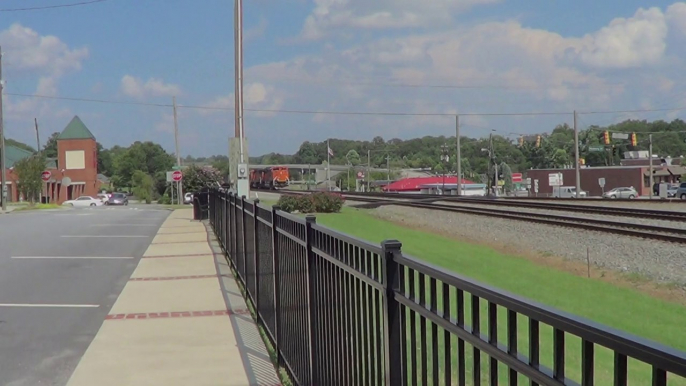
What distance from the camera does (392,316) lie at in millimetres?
3730

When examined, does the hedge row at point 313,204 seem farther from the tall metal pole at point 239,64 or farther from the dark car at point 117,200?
the dark car at point 117,200

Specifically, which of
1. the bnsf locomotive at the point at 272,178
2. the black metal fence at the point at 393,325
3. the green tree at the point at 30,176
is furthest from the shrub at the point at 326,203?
the bnsf locomotive at the point at 272,178

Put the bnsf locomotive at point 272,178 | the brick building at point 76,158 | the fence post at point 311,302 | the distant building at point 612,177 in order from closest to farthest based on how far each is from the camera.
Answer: the fence post at point 311,302 → the bnsf locomotive at point 272,178 → the brick building at point 76,158 → the distant building at point 612,177

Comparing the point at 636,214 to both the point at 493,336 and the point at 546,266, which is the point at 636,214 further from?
the point at 493,336

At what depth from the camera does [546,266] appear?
21469 millimetres

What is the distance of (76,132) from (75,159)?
118 inches

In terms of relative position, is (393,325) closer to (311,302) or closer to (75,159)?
(311,302)

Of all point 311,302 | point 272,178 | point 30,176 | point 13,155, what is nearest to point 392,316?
point 311,302

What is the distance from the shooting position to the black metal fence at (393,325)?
2.17 m

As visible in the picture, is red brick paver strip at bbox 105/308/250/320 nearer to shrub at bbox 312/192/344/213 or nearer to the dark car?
shrub at bbox 312/192/344/213

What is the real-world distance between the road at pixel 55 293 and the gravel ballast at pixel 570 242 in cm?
1157

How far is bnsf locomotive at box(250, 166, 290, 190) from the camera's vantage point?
8538 cm

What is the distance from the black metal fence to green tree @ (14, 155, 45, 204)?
5209cm

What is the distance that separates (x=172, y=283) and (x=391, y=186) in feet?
314
